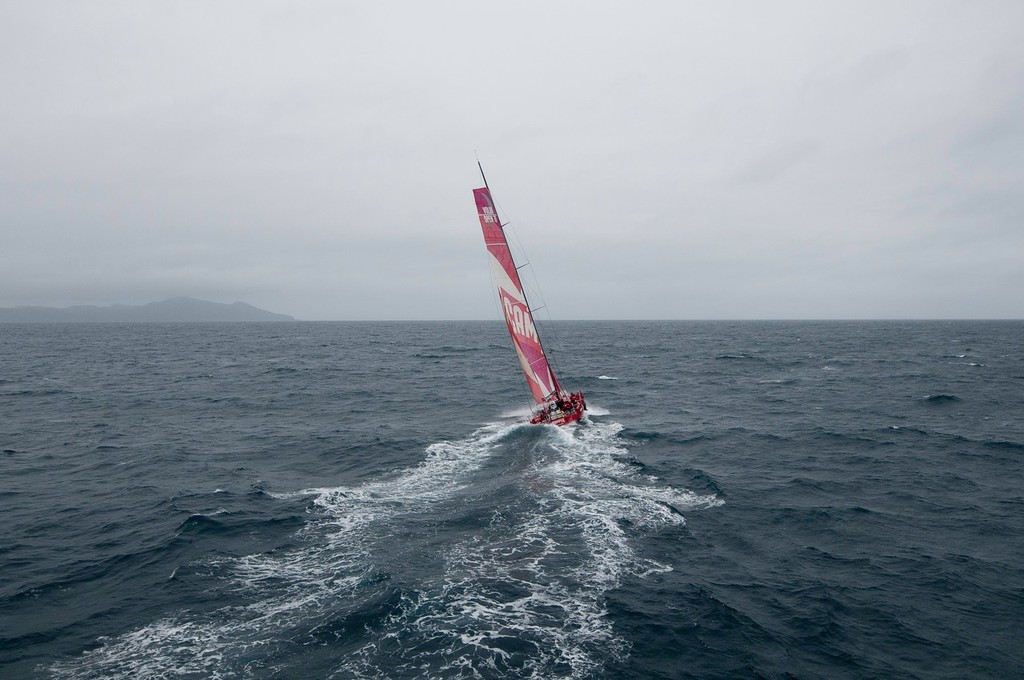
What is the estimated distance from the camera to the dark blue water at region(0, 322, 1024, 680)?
1205 centimetres

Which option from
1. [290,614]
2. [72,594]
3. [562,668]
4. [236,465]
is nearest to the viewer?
[562,668]

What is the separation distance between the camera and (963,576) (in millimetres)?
15281

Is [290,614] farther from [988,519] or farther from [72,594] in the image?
[988,519]

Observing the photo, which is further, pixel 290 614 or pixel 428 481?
pixel 428 481

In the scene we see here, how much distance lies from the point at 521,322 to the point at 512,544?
15622 mm

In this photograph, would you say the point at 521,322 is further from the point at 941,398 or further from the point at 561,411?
the point at 941,398

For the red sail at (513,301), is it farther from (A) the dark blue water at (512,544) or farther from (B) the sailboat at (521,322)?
(A) the dark blue water at (512,544)

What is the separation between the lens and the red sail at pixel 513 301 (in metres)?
28.8

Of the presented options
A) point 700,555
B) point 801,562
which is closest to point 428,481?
point 700,555

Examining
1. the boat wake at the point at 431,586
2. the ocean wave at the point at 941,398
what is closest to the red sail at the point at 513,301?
the boat wake at the point at 431,586

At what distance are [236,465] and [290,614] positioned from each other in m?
15.1

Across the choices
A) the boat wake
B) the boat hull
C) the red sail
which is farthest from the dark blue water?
the red sail

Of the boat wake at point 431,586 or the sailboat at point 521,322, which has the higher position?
the sailboat at point 521,322

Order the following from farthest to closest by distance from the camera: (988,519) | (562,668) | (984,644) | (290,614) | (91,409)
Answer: (91,409) → (988,519) → (290,614) → (984,644) → (562,668)
